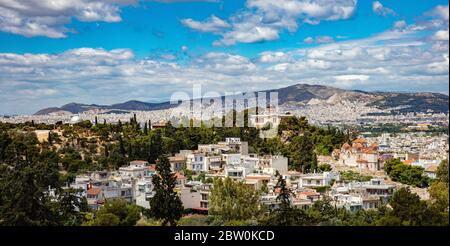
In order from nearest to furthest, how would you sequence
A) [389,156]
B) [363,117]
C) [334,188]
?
1. [334,188]
2. [389,156]
3. [363,117]

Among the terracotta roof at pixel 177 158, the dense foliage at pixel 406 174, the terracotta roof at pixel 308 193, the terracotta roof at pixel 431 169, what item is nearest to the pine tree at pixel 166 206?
the terracotta roof at pixel 308 193

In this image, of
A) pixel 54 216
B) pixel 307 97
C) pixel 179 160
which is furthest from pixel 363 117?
pixel 54 216

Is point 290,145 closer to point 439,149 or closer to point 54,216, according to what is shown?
point 439,149

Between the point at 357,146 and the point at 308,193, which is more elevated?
the point at 357,146

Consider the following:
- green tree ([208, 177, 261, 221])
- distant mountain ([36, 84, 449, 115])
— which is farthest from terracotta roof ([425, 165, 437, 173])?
green tree ([208, 177, 261, 221])

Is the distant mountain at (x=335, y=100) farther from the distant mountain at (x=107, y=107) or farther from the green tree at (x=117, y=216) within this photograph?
the green tree at (x=117, y=216)

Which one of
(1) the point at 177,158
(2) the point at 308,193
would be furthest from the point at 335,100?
(2) the point at 308,193

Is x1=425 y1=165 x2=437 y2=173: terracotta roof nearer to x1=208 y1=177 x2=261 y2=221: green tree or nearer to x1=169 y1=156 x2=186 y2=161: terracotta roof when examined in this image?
x1=208 y1=177 x2=261 y2=221: green tree

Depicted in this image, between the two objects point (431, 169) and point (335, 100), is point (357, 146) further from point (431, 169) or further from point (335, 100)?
point (335, 100)
